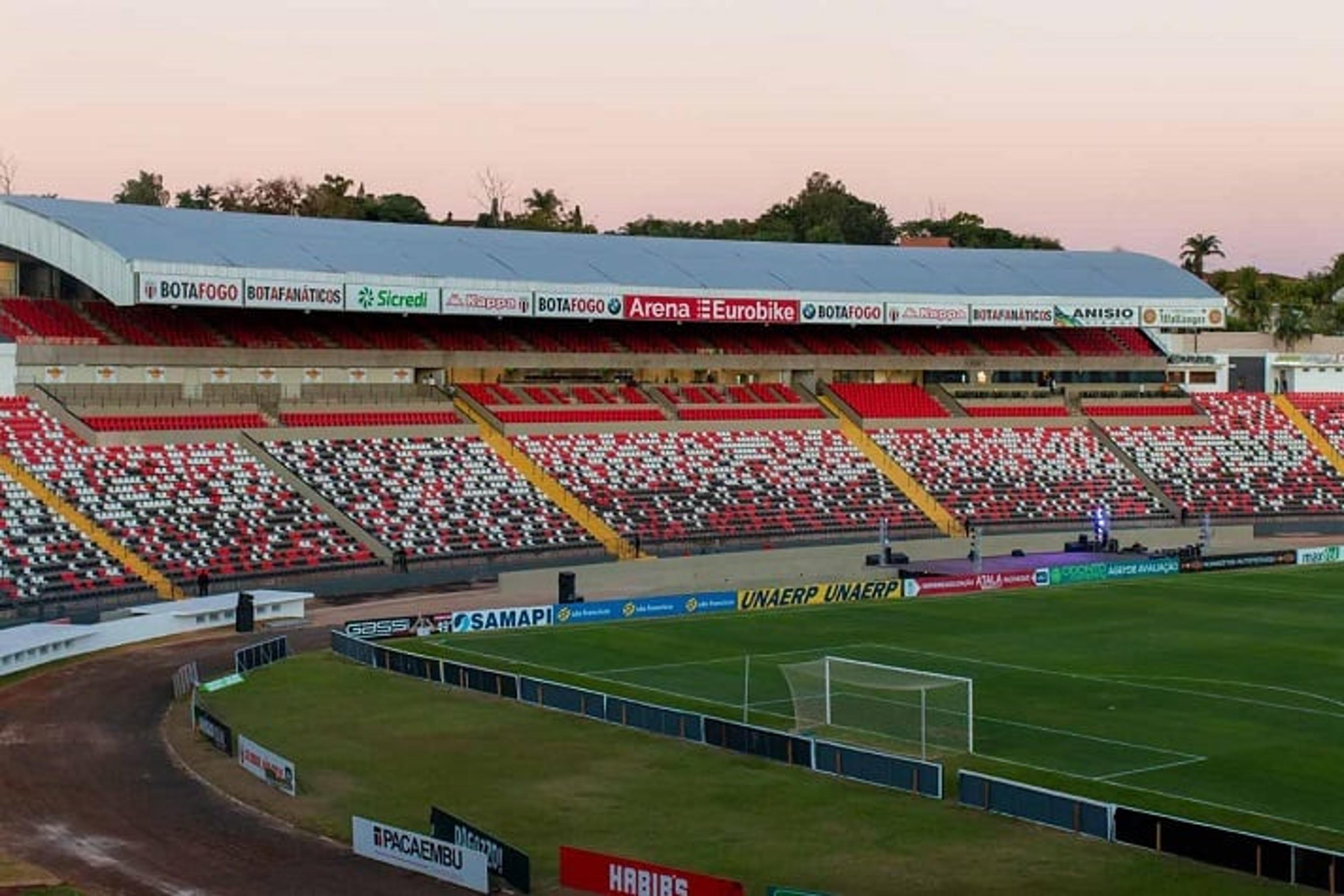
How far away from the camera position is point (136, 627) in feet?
201

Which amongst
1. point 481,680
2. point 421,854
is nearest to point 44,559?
point 481,680

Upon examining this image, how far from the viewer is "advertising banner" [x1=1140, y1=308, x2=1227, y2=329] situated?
354ft

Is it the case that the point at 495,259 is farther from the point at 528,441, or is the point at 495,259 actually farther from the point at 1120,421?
the point at 1120,421

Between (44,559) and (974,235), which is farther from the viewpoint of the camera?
(974,235)

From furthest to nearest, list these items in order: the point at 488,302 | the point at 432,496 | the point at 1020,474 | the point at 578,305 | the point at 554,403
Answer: the point at 1020,474 < the point at 554,403 < the point at 578,305 < the point at 488,302 < the point at 432,496

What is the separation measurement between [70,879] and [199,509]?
42690mm

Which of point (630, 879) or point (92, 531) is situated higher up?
point (92, 531)

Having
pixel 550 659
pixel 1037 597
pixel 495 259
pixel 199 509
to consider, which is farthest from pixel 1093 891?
pixel 495 259

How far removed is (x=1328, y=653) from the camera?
2251 inches

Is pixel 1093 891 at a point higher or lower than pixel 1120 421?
lower

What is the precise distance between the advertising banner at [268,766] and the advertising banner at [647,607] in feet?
80.2

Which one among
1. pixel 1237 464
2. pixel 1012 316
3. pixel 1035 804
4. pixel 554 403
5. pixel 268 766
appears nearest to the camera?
pixel 1035 804

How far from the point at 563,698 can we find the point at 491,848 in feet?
56.0

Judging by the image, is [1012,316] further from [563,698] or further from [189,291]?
[563,698]
